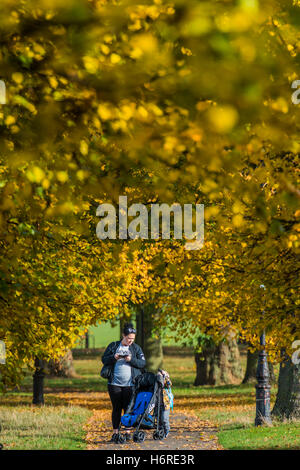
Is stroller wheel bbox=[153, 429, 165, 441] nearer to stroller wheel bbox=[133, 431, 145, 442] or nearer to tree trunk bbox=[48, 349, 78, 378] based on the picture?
stroller wheel bbox=[133, 431, 145, 442]

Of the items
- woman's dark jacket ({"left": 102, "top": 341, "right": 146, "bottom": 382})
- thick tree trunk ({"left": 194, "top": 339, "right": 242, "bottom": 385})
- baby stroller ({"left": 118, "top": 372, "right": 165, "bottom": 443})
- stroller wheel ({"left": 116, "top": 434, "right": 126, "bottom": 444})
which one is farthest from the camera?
thick tree trunk ({"left": 194, "top": 339, "right": 242, "bottom": 385})

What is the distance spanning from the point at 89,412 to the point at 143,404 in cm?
770

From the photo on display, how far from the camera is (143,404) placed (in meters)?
11.5

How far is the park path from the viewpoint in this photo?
11.6 meters

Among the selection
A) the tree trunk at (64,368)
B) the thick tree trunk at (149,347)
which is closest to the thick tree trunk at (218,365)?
the thick tree trunk at (149,347)

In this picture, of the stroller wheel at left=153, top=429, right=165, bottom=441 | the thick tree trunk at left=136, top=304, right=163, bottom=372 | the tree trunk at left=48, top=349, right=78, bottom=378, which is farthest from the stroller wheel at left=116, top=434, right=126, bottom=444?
the tree trunk at left=48, top=349, right=78, bottom=378

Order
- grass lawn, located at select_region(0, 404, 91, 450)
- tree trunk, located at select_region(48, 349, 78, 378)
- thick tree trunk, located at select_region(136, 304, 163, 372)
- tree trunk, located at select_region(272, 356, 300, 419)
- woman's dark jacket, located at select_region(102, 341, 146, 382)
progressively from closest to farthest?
woman's dark jacket, located at select_region(102, 341, 146, 382) → grass lawn, located at select_region(0, 404, 91, 450) → tree trunk, located at select_region(272, 356, 300, 419) → thick tree trunk, located at select_region(136, 304, 163, 372) → tree trunk, located at select_region(48, 349, 78, 378)

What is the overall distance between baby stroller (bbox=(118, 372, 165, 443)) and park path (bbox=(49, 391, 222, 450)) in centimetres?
29

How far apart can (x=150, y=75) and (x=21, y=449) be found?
9.18 metres

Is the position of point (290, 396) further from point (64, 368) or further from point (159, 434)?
point (64, 368)

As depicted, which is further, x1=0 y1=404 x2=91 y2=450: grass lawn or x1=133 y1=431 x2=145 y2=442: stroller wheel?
x1=0 y1=404 x2=91 y2=450: grass lawn

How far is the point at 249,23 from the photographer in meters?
3.45

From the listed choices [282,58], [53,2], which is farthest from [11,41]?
[282,58]

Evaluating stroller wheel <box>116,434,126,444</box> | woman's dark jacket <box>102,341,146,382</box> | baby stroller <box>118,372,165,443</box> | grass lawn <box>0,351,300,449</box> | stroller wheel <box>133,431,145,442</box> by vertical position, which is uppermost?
woman's dark jacket <box>102,341,146,382</box>
